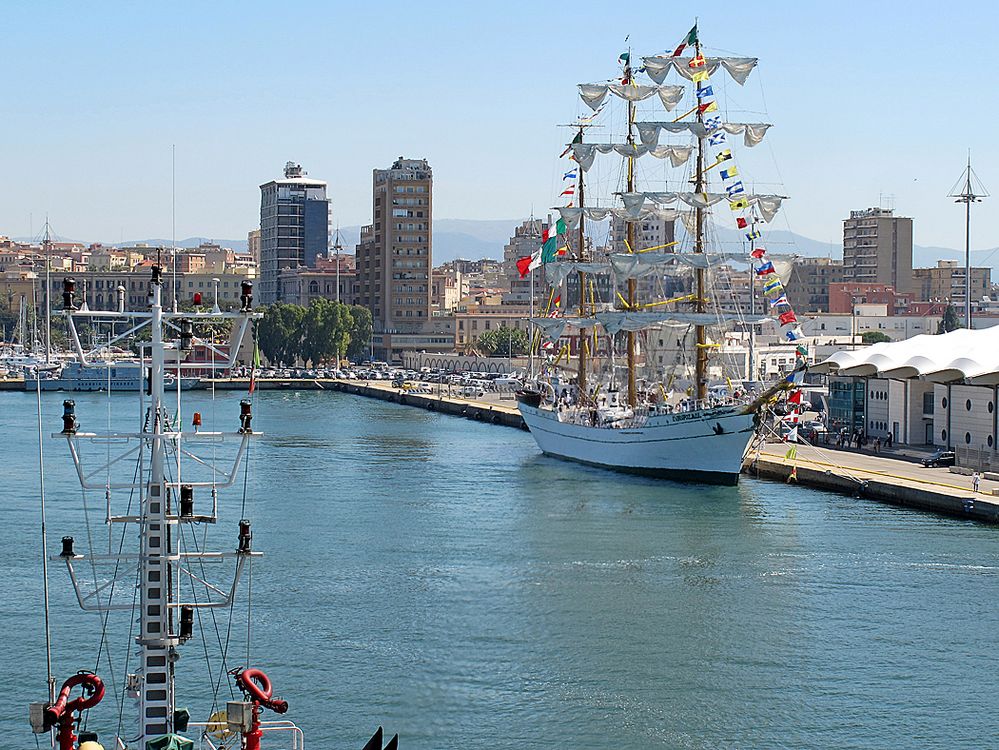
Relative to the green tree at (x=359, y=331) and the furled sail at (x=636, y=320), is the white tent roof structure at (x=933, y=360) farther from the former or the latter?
the green tree at (x=359, y=331)

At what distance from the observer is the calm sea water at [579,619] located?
22.6m

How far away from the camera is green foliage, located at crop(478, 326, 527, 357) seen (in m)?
139

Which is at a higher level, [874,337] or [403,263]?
[403,263]

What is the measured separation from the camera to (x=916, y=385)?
188 ft

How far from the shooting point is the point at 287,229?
19275 centimetres

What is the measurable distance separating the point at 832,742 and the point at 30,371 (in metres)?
102

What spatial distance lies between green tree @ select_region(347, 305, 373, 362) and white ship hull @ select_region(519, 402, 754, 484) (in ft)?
264

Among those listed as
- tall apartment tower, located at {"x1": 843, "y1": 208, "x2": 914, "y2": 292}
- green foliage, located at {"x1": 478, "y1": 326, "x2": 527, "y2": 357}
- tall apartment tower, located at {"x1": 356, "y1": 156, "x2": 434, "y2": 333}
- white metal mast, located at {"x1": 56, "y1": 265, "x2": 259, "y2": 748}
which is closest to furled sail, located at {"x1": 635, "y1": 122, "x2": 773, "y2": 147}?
white metal mast, located at {"x1": 56, "y1": 265, "x2": 259, "y2": 748}

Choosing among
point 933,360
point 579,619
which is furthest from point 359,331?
point 579,619

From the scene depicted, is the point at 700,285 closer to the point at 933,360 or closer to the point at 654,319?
the point at 654,319

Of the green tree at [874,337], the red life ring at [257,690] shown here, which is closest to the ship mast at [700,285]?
the red life ring at [257,690]

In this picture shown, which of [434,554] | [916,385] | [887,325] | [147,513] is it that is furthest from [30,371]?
[147,513]

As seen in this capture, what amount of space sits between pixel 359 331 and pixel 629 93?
252ft

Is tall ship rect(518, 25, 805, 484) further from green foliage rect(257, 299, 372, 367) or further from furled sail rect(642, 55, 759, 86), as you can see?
green foliage rect(257, 299, 372, 367)
